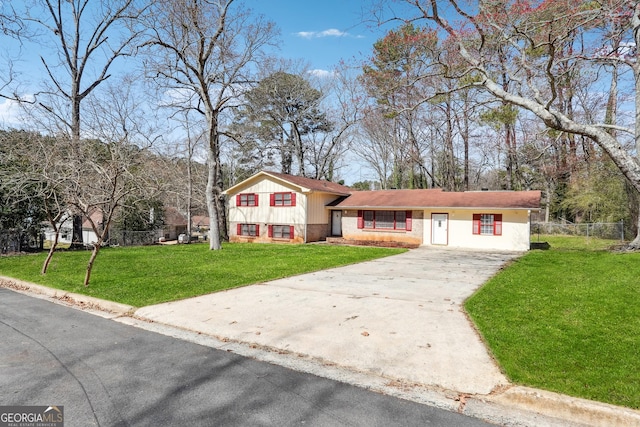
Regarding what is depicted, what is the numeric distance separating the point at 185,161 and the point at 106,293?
24.8 metres

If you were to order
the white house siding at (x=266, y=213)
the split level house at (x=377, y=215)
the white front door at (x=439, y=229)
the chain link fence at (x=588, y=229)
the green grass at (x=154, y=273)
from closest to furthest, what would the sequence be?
the green grass at (x=154, y=273) < the split level house at (x=377, y=215) < the chain link fence at (x=588, y=229) < the white front door at (x=439, y=229) < the white house siding at (x=266, y=213)

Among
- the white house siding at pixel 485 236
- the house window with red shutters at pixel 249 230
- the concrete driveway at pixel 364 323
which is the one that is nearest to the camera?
the concrete driveway at pixel 364 323

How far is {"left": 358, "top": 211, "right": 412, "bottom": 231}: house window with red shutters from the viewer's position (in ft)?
70.4

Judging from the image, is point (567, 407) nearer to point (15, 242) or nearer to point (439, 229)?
point (439, 229)

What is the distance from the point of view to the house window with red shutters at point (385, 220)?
845 inches

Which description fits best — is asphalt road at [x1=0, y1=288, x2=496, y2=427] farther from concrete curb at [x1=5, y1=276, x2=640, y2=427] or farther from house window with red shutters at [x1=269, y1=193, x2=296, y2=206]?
house window with red shutters at [x1=269, y1=193, x2=296, y2=206]

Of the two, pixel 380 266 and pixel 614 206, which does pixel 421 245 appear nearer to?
pixel 380 266

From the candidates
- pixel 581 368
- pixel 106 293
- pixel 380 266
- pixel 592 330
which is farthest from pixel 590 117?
pixel 106 293

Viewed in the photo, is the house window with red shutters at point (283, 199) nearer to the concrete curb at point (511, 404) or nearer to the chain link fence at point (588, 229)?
the chain link fence at point (588, 229)

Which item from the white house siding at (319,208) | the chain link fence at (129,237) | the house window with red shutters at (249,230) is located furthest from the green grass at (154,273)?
the chain link fence at (129,237)

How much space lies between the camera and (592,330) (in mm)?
4996

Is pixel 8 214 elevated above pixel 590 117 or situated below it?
below

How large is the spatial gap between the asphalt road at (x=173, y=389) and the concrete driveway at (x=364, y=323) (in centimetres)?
60

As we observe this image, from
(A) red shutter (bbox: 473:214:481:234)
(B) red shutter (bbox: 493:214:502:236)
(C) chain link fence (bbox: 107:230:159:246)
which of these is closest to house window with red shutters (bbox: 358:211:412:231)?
(A) red shutter (bbox: 473:214:481:234)
